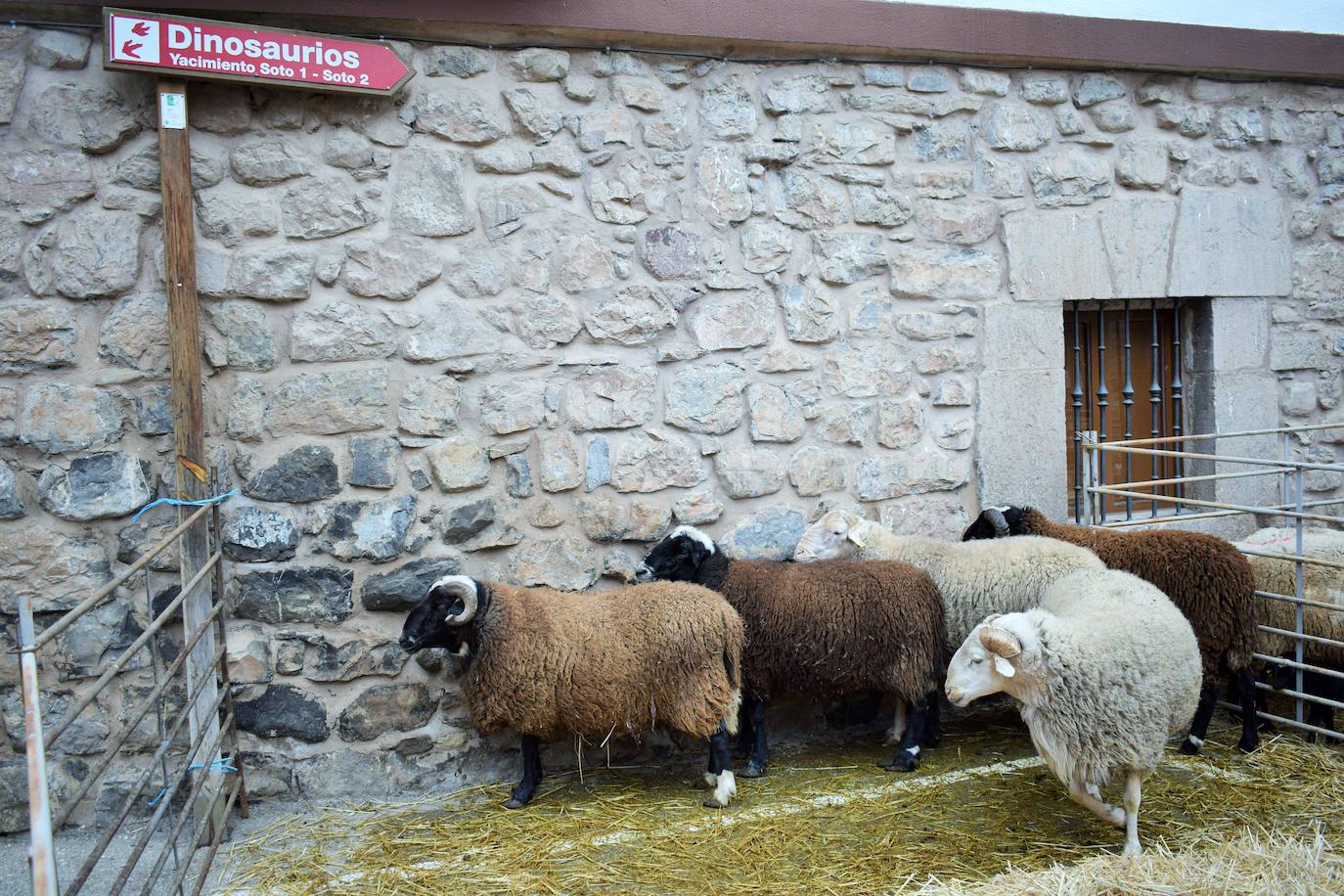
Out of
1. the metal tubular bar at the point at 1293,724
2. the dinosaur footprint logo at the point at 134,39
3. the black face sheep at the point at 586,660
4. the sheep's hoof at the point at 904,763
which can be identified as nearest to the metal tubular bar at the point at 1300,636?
the metal tubular bar at the point at 1293,724

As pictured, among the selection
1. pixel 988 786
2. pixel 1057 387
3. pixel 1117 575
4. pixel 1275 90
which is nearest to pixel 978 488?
pixel 1057 387

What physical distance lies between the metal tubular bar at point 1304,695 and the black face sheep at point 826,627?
1705 mm

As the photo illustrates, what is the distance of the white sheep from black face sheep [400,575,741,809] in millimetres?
911

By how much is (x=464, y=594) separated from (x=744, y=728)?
1.66 metres

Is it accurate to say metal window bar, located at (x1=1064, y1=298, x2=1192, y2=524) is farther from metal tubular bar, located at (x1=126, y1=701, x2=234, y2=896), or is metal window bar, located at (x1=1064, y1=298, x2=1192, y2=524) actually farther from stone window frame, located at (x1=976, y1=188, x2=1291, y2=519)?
metal tubular bar, located at (x1=126, y1=701, x2=234, y2=896)

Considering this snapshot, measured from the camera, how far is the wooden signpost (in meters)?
4.23

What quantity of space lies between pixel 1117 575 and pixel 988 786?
1.15 metres

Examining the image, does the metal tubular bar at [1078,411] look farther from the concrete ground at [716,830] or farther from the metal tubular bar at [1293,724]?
the concrete ground at [716,830]

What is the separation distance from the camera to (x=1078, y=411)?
625 cm

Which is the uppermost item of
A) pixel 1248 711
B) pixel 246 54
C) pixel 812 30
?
pixel 812 30

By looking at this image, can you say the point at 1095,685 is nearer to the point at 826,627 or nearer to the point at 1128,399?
the point at 826,627

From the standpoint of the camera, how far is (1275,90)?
21.1 feet

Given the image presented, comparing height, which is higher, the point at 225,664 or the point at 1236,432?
the point at 1236,432

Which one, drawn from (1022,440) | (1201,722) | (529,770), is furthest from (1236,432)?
(529,770)
